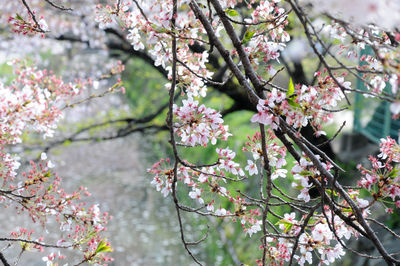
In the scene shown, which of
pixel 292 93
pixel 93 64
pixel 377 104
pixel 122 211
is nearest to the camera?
pixel 292 93

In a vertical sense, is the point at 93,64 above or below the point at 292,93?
above

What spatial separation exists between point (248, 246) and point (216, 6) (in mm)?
4248

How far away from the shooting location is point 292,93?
1085mm

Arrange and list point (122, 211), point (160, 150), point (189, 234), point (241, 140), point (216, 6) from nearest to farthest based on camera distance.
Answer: point (216, 6) → point (241, 140) → point (189, 234) → point (122, 211) → point (160, 150)

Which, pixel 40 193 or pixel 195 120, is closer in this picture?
pixel 195 120

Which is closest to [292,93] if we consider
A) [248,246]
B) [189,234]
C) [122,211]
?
[248,246]

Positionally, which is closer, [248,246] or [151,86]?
[248,246]

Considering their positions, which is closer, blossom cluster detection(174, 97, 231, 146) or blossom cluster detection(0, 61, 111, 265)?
blossom cluster detection(174, 97, 231, 146)

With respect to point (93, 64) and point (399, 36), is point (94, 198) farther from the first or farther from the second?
point (399, 36)

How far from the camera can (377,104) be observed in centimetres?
476

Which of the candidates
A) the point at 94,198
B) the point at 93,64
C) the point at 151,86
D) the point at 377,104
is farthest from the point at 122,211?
the point at 93,64

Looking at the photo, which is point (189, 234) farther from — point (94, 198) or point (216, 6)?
point (216, 6)

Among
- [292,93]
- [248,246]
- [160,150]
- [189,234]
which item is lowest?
[292,93]

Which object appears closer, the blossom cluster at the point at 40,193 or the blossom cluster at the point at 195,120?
the blossom cluster at the point at 195,120
